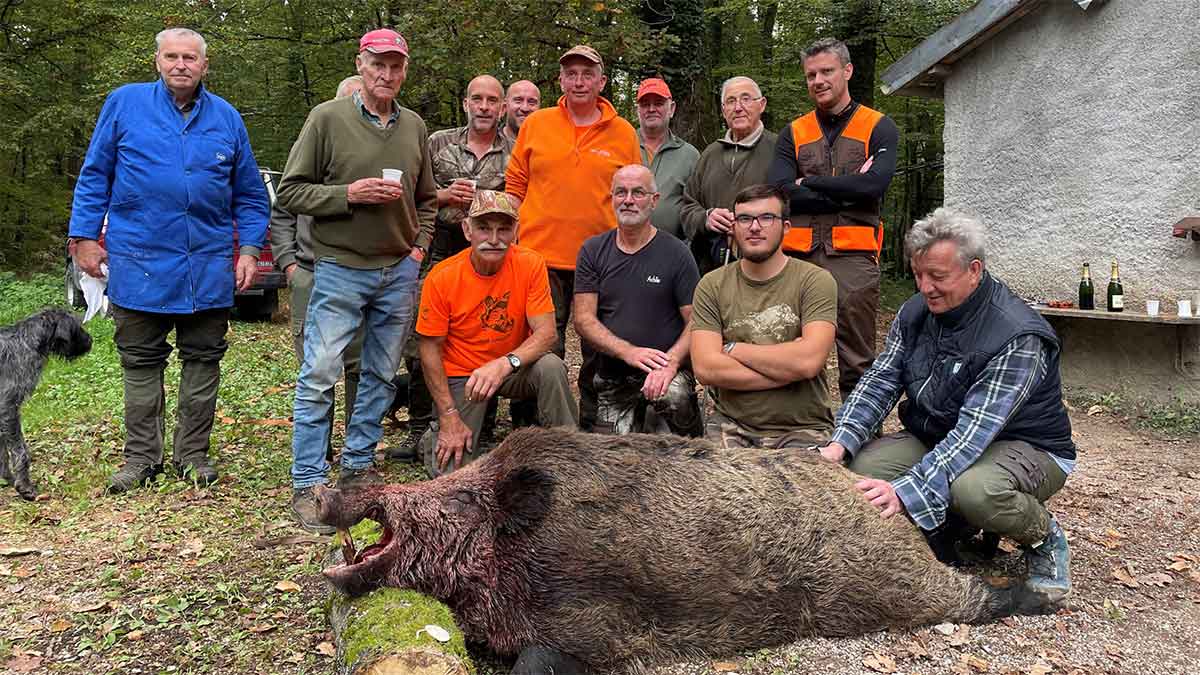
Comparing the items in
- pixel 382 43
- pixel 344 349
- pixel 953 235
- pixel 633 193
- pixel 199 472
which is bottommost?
pixel 199 472

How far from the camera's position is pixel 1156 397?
820cm

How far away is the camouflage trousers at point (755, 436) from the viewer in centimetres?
468

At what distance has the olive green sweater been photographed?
16.3ft

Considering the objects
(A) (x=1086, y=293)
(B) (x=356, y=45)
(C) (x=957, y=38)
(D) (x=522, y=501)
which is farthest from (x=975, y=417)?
(B) (x=356, y=45)

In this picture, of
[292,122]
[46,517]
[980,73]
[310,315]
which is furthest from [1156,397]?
[292,122]

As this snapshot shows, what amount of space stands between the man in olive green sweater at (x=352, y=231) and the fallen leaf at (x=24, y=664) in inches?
57.9

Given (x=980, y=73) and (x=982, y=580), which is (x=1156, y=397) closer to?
(x=980, y=73)

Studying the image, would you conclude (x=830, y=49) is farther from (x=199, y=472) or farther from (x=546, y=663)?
(x=199, y=472)

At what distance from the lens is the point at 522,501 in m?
3.50

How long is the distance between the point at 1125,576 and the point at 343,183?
179 inches

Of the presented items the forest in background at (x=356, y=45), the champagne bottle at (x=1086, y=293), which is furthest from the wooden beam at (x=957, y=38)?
the forest in background at (x=356, y=45)

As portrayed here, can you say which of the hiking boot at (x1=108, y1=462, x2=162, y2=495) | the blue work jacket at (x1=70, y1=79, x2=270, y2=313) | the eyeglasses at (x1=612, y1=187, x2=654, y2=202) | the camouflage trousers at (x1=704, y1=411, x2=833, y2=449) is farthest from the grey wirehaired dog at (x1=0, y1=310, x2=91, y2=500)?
the camouflage trousers at (x1=704, y1=411, x2=833, y2=449)

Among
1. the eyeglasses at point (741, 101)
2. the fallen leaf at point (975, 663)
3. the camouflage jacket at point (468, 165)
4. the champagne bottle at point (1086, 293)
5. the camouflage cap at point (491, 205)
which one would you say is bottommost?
the fallen leaf at point (975, 663)

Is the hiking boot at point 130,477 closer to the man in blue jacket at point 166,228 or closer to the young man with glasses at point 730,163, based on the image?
the man in blue jacket at point 166,228
